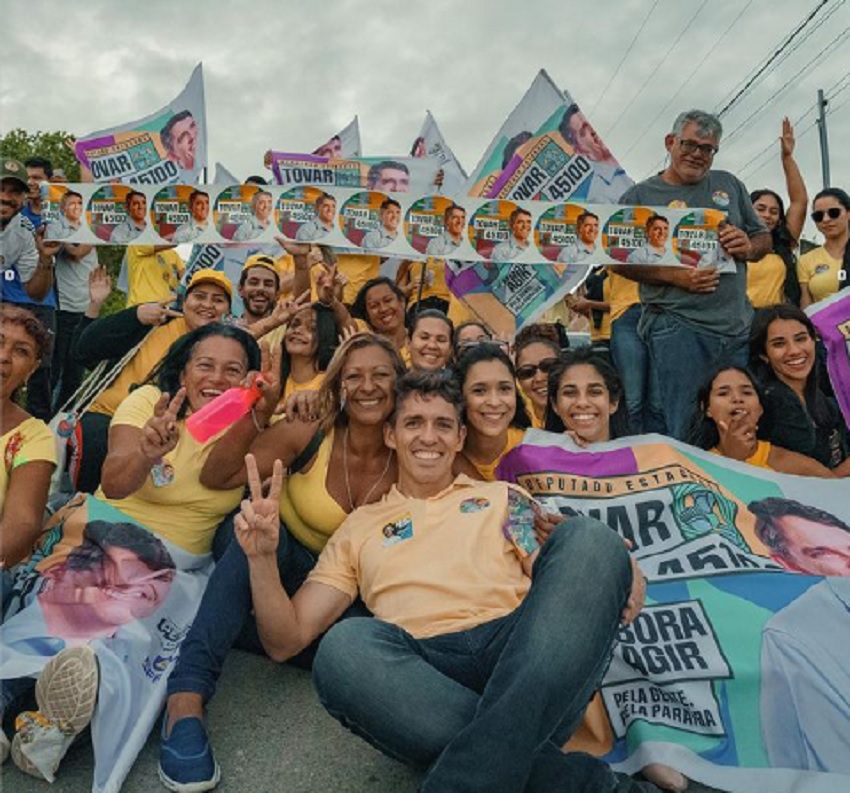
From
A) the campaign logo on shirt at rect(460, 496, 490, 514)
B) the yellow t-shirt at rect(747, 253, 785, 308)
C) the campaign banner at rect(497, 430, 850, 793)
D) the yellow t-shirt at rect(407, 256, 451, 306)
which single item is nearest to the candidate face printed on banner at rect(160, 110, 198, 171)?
the yellow t-shirt at rect(407, 256, 451, 306)

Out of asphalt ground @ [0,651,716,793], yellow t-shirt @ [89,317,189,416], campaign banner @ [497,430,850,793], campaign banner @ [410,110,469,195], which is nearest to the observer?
campaign banner @ [497,430,850,793]

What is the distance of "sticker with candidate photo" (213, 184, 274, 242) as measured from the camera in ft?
16.3

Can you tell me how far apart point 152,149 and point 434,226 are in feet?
8.52

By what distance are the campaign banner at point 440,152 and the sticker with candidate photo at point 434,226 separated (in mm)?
2456

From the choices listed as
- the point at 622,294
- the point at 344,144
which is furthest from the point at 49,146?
the point at 622,294

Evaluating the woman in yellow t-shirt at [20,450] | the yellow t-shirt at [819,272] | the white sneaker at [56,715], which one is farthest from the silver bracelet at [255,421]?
the yellow t-shirt at [819,272]

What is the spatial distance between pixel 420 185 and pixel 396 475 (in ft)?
12.6

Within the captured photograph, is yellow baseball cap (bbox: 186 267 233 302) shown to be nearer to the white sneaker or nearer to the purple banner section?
the purple banner section

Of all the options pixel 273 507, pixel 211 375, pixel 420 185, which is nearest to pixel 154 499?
pixel 211 375

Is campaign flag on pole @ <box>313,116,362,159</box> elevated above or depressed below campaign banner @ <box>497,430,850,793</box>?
above

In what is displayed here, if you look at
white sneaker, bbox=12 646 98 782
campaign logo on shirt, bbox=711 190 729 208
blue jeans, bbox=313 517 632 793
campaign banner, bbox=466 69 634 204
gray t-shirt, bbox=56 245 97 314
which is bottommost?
white sneaker, bbox=12 646 98 782

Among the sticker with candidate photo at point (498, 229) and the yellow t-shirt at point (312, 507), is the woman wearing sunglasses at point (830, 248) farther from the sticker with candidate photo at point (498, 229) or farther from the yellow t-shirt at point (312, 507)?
the yellow t-shirt at point (312, 507)

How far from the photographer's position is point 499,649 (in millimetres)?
2250

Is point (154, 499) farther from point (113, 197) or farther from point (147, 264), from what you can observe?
point (147, 264)
